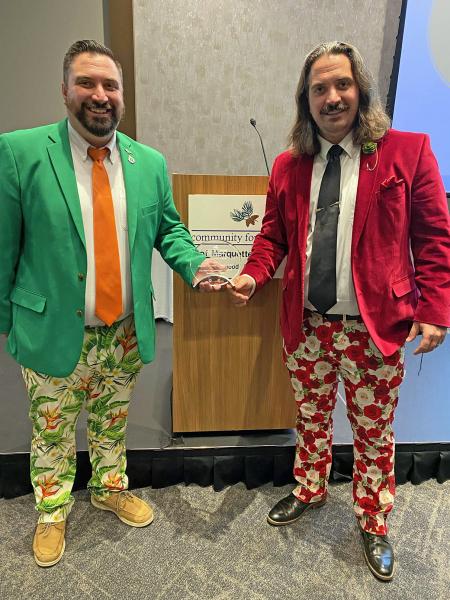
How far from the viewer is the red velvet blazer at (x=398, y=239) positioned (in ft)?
4.48

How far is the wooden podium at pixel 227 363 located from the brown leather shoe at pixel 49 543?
684mm

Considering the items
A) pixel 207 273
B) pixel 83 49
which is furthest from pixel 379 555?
pixel 83 49

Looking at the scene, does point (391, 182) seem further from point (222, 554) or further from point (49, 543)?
point (49, 543)

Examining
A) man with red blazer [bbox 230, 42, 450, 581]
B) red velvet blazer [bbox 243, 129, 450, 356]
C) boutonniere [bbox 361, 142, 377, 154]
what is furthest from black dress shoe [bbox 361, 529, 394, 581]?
boutonniere [bbox 361, 142, 377, 154]

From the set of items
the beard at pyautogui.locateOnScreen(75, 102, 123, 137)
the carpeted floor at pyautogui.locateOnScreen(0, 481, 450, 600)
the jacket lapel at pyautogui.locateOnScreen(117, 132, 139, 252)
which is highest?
the beard at pyautogui.locateOnScreen(75, 102, 123, 137)

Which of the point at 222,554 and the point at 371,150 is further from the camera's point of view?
the point at 222,554

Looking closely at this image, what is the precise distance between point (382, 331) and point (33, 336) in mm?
1157

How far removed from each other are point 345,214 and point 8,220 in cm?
107

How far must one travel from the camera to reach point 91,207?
1.41 meters

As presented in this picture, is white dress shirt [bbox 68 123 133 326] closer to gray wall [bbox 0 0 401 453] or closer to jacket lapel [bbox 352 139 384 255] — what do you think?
jacket lapel [bbox 352 139 384 255]

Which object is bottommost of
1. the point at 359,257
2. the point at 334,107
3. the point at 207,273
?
the point at 207,273

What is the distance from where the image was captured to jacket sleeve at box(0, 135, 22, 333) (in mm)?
1321

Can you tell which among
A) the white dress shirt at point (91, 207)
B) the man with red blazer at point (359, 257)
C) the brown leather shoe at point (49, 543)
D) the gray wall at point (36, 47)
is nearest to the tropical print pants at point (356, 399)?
the man with red blazer at point (359, 257)

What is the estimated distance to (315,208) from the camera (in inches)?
58.7
